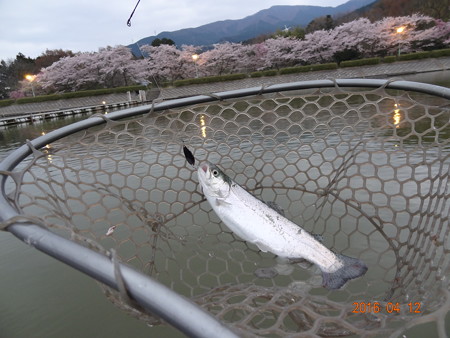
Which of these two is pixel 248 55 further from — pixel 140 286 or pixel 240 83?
pixel 140 286

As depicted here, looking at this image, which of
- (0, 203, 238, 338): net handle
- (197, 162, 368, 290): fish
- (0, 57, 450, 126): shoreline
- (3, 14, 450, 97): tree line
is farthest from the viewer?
(3, 14, 450, 97): tree line

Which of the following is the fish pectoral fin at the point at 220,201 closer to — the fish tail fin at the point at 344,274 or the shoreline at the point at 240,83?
the fish tail fin at the point at 344,274

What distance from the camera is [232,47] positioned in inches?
1561

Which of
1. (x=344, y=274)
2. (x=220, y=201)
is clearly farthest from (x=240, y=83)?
(x=344, y=274)

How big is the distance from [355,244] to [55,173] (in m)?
6.24

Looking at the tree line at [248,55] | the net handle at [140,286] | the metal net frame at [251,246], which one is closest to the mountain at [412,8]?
the tree line at [248,55]

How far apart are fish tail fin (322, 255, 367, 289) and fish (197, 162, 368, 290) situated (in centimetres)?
1

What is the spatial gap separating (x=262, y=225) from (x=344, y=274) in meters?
0.62

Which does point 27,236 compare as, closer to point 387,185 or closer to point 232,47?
point 387,185

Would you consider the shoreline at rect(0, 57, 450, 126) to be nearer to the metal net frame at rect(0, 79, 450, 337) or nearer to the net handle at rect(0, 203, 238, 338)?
the metal net frame at rect(0, 79, 450, 337)

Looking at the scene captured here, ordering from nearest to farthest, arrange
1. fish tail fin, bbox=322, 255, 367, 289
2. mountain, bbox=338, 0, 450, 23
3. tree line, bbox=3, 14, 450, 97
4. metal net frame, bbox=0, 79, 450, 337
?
metal net frame, bbox=0, 79, 450, 337
fish tail fin, bbox=322, 255, 367, 289
tree line, bbox=3, 14, 450, 97
mountain, bbox=338, 0, 450, 23

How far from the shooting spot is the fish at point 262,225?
6.96 ft

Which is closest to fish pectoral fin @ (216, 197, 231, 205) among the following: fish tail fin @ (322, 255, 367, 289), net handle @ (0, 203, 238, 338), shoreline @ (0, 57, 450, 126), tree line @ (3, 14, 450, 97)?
fish tail fin @ (322, 255, 367, 289)

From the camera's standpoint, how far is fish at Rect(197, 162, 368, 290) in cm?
212
